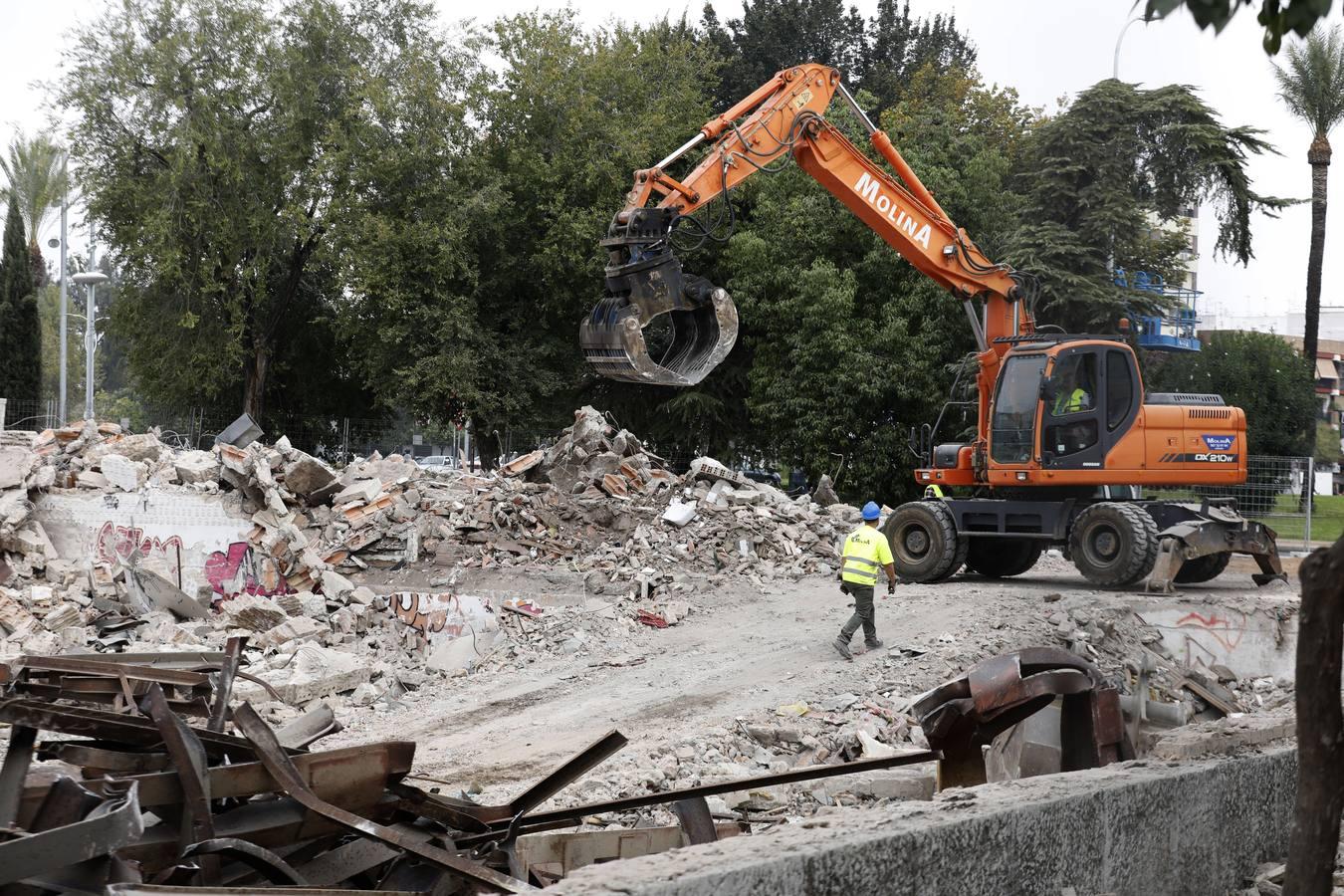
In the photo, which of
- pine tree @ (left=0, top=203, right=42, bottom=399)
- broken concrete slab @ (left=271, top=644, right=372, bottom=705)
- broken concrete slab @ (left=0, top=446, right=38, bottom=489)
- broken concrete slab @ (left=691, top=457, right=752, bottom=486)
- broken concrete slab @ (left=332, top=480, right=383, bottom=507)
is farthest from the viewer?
pine tree @ (left=0, top=203, right=42, bottom=399)

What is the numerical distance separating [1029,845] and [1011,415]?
11.4 meters

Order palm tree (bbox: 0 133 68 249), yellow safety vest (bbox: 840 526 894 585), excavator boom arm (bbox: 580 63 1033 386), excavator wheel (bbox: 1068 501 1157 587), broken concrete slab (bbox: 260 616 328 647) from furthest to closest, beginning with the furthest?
palm tree (bbox: 0 133 68 249) < excavator wheel (bbox: 1068 501 1157 587) < broken concrete slab (bbox: 260 616 328 647) < excavator boom arm (bbox: 580 63 1033 386) < yellow safety vest (bbox: 840 526 894 585)

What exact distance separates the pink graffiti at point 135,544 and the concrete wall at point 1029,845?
14.5 m

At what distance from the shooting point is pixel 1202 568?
1543 cm

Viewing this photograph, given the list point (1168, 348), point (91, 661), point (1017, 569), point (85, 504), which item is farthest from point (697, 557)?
point (1168, 348)

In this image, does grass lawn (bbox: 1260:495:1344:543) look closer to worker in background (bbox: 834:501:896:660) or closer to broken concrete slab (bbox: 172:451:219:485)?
worker in background (bbox: 834:501:896:660)

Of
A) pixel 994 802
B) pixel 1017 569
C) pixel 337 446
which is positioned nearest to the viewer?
pixel 994 802

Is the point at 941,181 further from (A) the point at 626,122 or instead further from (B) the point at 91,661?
(B) the point at 91,661

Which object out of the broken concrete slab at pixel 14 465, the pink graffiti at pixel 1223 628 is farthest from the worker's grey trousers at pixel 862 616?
the broken concrete slab at pixel 14 465

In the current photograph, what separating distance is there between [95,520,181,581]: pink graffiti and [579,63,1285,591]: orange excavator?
24.6ft

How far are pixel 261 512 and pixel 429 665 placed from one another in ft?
16.4

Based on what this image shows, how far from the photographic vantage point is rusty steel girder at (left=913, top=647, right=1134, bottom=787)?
5.12 metres

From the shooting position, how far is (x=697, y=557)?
1702 centimetres

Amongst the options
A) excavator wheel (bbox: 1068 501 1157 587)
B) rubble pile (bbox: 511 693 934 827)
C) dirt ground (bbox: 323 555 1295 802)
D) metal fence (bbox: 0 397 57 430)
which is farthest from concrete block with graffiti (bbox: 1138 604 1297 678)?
metal fence (bbox: 0 397 57 430)
